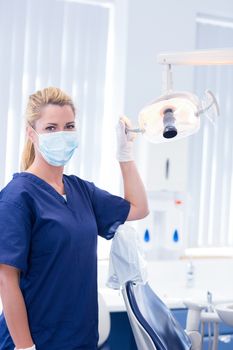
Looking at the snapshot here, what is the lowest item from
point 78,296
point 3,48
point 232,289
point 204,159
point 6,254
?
point 232,289

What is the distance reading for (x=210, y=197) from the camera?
363 centimetres

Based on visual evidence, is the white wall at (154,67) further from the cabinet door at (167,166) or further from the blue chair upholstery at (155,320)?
the blue chair upholstery at (155,320)

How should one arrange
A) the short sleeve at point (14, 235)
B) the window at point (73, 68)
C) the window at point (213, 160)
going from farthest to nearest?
the window at point (213, 160) → the window at point (73, 68) → the short sleeve at point (14, 235)

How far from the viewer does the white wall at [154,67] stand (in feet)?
10.4

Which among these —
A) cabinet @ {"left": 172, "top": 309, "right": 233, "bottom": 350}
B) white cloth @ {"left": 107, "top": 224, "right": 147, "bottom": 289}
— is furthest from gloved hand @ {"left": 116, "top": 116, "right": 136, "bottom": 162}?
cabinet @ {"left": 172, "top": 309, "right": 233, "bottom": 350}

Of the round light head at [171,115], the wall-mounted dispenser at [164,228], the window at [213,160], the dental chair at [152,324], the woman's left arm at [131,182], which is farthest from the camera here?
the window at [213,160]

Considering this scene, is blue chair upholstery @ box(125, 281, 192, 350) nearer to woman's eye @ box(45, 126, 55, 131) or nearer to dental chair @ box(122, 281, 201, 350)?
dental chair @ box(122, 281, 201, 350)

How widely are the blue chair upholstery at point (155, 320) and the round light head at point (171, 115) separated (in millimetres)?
530

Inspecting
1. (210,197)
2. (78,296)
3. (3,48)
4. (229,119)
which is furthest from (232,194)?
(78,296)

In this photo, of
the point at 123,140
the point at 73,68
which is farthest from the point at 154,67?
the point at 123,140

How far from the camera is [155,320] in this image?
6.45 ft

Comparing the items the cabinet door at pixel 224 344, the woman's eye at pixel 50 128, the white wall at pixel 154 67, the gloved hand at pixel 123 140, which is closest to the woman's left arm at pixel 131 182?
the gloved hand at pixel 123 140

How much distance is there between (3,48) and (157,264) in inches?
58.5

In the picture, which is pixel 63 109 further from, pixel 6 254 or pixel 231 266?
pixel 231 266
